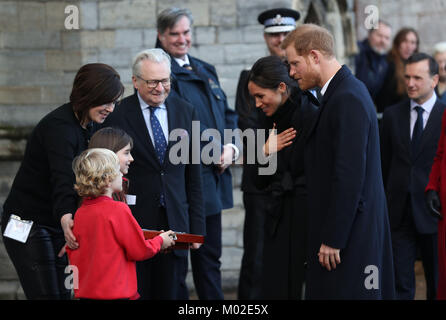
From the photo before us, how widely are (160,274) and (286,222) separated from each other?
895 mm

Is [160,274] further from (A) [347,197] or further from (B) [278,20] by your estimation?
(B) [278,20]

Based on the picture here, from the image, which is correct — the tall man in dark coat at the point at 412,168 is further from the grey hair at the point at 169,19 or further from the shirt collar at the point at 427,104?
the grey hair at the point at 169,19

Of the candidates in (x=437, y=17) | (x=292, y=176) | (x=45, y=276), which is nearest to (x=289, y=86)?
(x=292, y=176)

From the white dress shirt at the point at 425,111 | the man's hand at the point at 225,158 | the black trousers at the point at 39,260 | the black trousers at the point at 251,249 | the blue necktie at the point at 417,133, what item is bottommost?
the black trousers at the point at 251,249

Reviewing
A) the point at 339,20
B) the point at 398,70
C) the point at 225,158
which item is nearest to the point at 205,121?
the point at 225,158

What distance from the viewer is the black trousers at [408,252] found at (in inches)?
258

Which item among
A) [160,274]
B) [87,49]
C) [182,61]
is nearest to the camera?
[160,274]

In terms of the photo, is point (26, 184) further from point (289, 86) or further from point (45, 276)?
point (289, 86)

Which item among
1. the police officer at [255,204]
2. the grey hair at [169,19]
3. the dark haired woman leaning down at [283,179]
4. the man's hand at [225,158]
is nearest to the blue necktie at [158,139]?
the dark haired woman leaning down at [283,179]

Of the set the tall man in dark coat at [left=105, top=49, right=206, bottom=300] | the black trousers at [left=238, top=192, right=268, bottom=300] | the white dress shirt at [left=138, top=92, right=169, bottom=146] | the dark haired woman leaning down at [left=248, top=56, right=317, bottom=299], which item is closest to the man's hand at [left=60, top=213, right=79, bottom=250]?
the tall man in dark coat at [left=105, top=49, right=206, bottom=300]

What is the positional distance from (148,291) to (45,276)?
26.0 inches

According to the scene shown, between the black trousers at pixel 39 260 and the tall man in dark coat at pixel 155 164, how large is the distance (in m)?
0.52

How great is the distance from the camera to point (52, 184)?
15.8ft

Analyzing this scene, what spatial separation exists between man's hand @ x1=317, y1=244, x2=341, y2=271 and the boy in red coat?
0.88 metres
